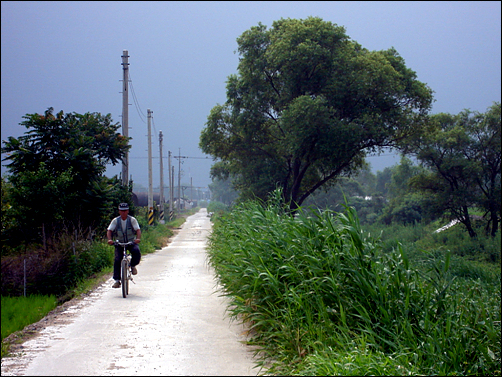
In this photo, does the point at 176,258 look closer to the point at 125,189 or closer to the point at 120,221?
the point at 125,189

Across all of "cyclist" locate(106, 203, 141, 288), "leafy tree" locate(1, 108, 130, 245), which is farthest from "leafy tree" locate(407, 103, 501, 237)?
"cyclist" locate(106, 203, 141, 288)

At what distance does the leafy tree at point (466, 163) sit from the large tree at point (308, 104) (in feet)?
19.7

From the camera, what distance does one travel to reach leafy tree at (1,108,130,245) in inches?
488

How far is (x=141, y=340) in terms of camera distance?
6.19 m

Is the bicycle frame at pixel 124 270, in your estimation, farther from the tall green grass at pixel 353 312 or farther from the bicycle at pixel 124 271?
the tall green grass at pixel 353 312

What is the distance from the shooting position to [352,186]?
72.4m

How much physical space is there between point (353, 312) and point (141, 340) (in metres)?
2.52

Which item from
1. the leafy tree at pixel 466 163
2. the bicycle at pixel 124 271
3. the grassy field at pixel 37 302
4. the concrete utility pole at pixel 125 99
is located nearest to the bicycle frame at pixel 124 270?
the bicycle at pixel 124 271

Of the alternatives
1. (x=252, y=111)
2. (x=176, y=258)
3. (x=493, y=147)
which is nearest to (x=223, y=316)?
(x=176, y=258)

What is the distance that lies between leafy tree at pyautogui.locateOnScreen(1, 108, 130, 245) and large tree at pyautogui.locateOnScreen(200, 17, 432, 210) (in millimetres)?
11458

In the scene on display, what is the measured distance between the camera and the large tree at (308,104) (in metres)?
23.6

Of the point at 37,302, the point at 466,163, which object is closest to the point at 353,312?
the point at 37,302

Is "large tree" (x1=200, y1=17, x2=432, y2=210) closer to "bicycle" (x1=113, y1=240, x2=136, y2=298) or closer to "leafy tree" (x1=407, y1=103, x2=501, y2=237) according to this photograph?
"leafy tree" (x1=407, y1=103, x2=501, y2=237)

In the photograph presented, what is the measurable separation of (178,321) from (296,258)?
83.4 inches
